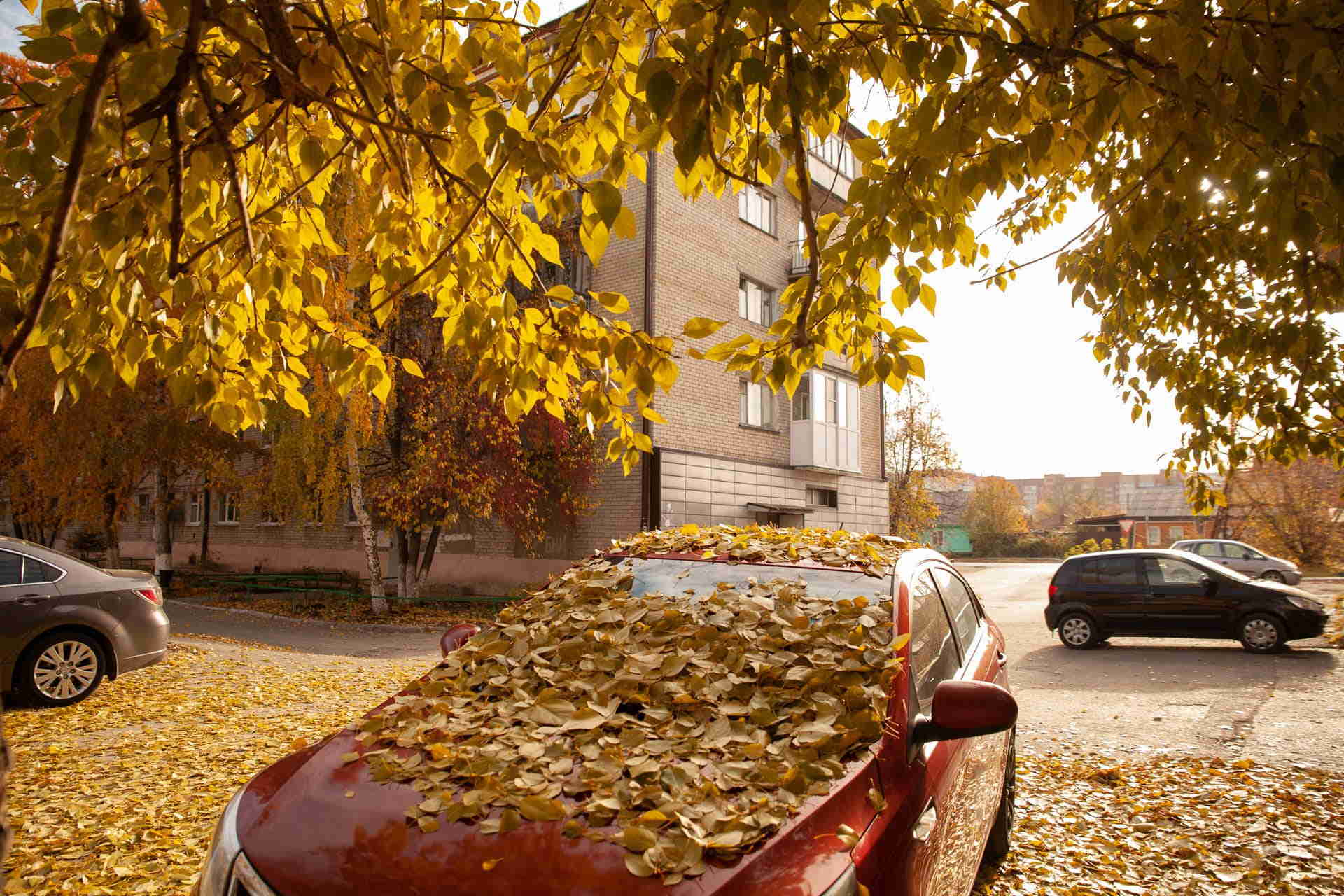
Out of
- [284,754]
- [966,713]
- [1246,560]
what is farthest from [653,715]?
[1246,560]

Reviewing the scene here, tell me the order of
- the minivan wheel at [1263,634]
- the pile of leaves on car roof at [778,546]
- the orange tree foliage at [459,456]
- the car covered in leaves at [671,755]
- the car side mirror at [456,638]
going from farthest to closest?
the orange tree foliage at [459,456], the minivan wheel at [1263,634], the car side mirror at [456,638], the pile of leaves on car roof at [778,546], the car covered in leaves at [671,755]

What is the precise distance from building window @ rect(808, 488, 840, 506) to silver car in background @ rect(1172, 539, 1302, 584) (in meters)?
9.74

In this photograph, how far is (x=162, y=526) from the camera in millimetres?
20578

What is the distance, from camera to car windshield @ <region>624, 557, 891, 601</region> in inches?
139

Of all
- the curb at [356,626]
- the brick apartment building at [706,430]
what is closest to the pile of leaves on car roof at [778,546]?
the curb at [356,626]

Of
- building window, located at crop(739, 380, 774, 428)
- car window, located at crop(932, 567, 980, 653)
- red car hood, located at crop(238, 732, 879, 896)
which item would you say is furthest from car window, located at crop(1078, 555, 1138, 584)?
red car hood, located at crop(238, 732, 879, 896)

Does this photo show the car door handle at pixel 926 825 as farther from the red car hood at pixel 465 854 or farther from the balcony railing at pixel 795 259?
the balcony railing at pixel 795 259

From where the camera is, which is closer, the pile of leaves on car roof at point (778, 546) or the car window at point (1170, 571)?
the pile of leaves on car roof at point (778, 546)

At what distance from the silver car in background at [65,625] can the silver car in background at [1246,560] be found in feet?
80.1

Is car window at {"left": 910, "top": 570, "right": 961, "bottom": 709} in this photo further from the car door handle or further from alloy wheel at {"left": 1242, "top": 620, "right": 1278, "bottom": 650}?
alloy wheel at {"left": 1242, "top": 620, "right": 1278, "bottom": 650}

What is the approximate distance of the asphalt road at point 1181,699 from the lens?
7453 millimetres

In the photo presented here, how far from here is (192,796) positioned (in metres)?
5.05

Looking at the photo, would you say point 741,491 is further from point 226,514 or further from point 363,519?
point 226,514

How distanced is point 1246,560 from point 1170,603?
1351 centimetres
